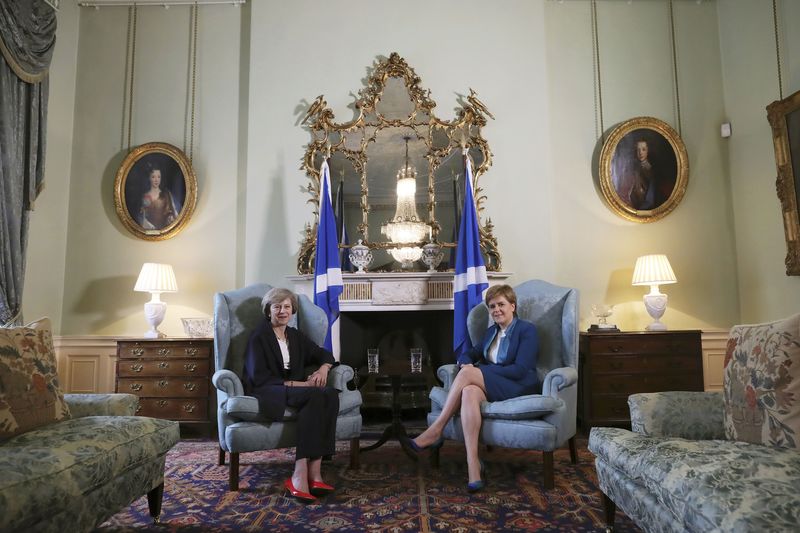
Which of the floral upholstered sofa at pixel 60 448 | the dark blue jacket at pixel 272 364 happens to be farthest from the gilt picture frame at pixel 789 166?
the floral upholstered sofa at pixel 60 448

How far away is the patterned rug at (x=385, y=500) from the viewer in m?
2.40

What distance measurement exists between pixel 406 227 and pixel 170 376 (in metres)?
2.35

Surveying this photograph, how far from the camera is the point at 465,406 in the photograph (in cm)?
309

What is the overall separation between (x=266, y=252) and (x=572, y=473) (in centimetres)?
311

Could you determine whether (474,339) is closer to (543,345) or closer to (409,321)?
(543,345)

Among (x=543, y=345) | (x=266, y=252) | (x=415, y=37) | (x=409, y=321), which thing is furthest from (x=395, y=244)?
(x=415, y=37)

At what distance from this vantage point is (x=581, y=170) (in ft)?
16.6

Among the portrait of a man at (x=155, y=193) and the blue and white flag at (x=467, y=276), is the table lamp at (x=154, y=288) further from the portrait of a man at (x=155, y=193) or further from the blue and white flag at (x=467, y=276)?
the blue and white flag at (x=467, y=276)

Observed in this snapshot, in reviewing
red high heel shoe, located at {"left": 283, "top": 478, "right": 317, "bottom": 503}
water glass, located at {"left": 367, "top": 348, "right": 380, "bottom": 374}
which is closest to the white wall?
water glass, located at {"left": 367, "top": 348, "right": 380, "bottom": 374}

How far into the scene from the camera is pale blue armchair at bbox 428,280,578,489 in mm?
2922

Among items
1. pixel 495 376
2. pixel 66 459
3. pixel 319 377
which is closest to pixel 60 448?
pixel 66 459

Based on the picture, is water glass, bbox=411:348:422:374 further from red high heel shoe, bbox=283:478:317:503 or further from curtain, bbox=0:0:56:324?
curtain, bbox=0:0:56:324

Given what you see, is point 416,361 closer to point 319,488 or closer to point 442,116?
point 319,488

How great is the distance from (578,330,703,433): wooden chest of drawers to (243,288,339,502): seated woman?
2.23m
